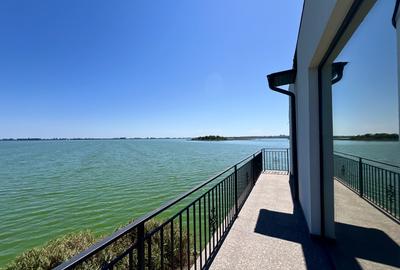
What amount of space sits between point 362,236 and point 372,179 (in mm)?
612

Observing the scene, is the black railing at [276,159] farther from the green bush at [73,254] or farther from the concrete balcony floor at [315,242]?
the green bush at [73,254]

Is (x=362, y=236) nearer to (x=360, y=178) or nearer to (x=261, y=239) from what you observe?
(x=360, y=178)

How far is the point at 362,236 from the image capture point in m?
1.88

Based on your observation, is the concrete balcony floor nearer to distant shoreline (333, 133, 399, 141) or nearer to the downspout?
distant shoreline (333, 133, 399, 141)

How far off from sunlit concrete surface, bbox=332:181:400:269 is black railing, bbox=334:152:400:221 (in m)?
0.06

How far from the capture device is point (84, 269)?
2.21 m

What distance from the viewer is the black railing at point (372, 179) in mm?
1278

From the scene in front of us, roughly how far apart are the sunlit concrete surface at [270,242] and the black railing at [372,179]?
847 mm

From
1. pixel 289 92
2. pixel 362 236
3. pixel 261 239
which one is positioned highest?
pixel 289 92

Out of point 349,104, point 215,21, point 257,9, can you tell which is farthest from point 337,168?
point 215,21

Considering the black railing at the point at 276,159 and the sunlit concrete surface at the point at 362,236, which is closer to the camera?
the sunlit concrete surface at the point at 362,236

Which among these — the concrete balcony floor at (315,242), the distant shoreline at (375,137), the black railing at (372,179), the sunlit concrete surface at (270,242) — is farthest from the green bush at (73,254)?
the distant shoreline at (375,137)

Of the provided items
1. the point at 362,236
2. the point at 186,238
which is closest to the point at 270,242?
the point at 362,236

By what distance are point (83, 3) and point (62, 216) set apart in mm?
7093
